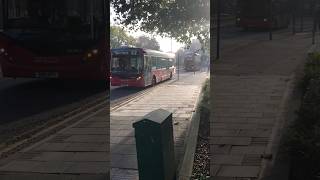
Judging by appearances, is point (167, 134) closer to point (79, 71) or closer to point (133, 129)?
point (133, 129)

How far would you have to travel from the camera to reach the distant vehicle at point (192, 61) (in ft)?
10.1

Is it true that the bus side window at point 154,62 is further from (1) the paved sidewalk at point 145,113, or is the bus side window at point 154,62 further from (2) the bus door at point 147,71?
(1) the paved sidewalk at point 145,113

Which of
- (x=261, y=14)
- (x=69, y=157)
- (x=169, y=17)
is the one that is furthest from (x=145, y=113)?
(x=69, y=157)

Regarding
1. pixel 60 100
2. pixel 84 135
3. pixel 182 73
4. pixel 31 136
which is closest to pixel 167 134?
pixel 182 73

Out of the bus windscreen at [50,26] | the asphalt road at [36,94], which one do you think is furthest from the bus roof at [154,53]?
the asphalt road at [36,94]

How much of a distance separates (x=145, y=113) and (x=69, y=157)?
2.63 m

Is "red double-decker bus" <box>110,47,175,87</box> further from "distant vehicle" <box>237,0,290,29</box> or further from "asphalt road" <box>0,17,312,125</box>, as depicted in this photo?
"asphalt road" <box>0,17,312,125</box>

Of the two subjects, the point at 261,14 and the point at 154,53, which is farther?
the point at 261,14

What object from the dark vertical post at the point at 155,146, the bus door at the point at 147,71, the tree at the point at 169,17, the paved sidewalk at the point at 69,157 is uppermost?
the tree at the point at 169,17

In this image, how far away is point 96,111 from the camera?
6.38m

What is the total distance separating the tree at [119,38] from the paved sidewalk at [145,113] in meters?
0.34

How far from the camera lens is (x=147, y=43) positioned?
9.82 feet

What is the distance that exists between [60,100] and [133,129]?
432 cm

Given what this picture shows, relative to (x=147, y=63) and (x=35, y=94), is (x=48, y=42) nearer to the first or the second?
(x=35, y=94)
